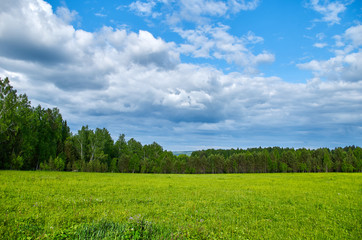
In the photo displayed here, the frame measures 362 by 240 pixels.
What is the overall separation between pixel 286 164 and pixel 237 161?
2724cm

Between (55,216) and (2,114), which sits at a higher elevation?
(2,114)

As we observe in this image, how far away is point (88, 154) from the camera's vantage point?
262 feet

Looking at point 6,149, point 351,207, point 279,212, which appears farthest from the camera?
point 6,149

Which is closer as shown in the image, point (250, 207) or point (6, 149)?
point (250, 207)

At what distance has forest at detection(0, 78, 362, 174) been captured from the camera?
1916 inches

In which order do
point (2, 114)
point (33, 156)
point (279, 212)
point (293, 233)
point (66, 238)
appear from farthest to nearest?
point (33, 156) < point (2, 114) < point (279, 212) < point (293, 233) < point (66, 238)

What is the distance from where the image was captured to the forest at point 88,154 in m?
48.7

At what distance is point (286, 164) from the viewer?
11419cm

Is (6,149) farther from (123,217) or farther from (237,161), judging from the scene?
(237,161)

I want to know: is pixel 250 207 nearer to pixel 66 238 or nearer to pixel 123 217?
Answer: pixel 123 217

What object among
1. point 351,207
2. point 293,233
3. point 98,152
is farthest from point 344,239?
point 98,152

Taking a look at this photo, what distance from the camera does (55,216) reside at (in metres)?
8.55

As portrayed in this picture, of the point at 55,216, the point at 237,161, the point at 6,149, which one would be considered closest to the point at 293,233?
the point at 55,216

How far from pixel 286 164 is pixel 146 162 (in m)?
80.4
